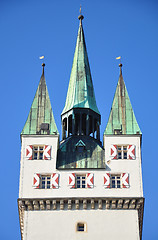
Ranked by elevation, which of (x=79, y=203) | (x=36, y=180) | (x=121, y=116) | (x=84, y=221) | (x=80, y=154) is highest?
(x=121, y=116)

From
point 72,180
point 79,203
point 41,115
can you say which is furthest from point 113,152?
point 41,115

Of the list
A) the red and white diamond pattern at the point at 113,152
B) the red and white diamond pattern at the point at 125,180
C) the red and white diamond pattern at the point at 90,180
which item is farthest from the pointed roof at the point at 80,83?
the red and white diamond pattern at the point at 125,180

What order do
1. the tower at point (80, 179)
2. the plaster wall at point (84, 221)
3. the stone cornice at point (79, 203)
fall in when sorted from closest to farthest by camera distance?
the plaster wall at point (84, 221), the tower at point (80, 179), the stone cornice at point (79, 203)

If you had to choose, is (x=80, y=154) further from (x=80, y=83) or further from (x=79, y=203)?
(x=80, y=83)

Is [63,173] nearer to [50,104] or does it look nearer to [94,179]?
[94,179]

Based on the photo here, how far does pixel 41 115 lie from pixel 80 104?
2919 millimetres

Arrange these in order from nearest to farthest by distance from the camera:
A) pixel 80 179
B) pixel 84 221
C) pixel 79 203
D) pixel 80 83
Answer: pixel 84 221, pixel 79 203, pixel 80 179, pixel 80 83

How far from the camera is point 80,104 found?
53.4 m

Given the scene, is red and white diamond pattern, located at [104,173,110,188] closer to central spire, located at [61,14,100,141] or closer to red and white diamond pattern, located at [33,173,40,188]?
red and white diamond pattern, located at [33,173,40,188]

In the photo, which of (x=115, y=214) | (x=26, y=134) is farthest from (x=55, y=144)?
(x=115, y=214)

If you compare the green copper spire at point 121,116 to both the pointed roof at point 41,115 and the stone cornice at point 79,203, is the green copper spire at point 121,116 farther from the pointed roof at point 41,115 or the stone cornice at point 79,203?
the stone cornice at point 79,203

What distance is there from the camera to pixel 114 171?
161 ft

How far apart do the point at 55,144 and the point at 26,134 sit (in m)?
1.85

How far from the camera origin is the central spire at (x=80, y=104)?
52.9 metres
